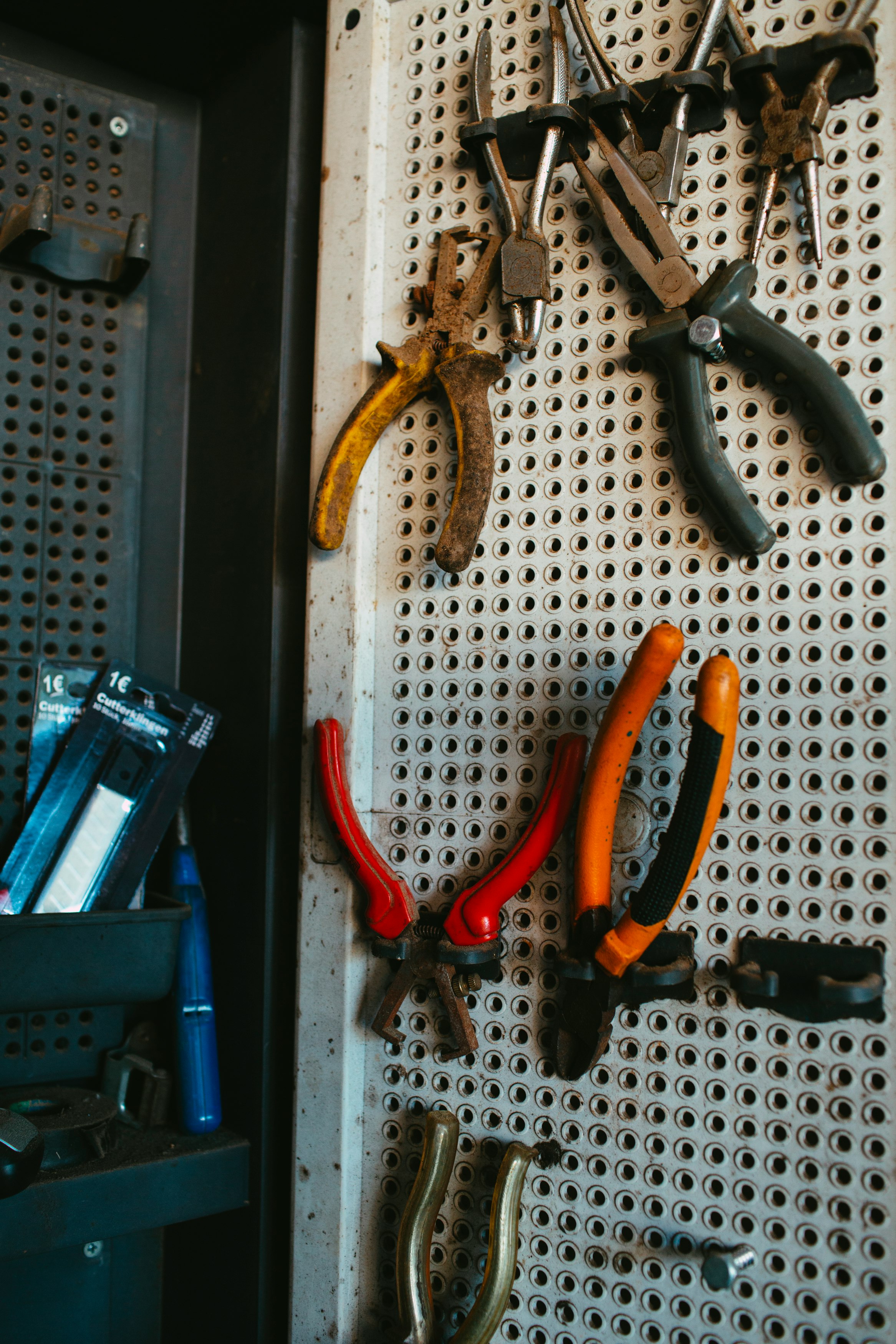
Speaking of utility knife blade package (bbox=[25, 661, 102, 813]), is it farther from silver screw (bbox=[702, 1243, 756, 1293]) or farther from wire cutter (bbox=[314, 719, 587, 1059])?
silver screw (bbox=[702, 1243, 756, 1293])

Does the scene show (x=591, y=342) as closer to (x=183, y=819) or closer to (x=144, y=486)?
(x=144, y=486)

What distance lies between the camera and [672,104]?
82 cm

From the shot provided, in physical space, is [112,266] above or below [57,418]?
above

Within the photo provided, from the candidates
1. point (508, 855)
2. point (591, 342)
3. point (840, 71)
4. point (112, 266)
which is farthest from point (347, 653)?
point (840, 71)

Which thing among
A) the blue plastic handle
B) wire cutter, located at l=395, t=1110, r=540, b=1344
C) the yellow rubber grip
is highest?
the yellow rubber grip

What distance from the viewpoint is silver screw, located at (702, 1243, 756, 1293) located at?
2.28 feet

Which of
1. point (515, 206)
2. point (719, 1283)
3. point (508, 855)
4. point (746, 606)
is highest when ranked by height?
point (515, 206)

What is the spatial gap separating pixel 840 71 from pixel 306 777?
2.63ft

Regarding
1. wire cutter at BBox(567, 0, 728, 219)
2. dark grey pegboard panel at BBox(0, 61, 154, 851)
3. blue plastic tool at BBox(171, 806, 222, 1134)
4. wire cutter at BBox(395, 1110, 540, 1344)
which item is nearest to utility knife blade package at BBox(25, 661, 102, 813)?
dark grey pegboard panel at BBox(0, 61, 154, 851)

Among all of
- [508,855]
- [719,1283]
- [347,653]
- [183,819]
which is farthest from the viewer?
[183,819]

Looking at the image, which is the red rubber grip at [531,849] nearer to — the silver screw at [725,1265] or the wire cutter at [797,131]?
the silver screw at [725,1265]

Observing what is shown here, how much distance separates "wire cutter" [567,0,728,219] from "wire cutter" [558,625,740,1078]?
1.35 ft

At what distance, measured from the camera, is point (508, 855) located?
32.1 inches

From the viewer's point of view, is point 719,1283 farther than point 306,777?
No
